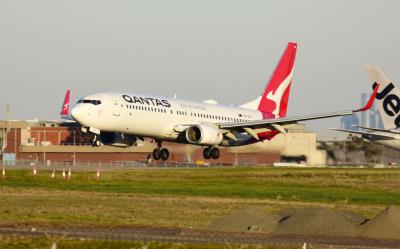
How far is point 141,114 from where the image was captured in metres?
66.5

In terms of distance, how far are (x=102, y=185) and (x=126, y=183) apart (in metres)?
2.35

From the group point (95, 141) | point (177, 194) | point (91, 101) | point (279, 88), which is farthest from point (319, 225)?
point (279, 88)

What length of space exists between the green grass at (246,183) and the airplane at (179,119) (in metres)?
2.44

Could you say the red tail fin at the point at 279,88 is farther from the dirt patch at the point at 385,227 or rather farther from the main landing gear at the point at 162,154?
the dirt patch at the point at 385,227

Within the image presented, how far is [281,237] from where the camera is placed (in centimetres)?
2995

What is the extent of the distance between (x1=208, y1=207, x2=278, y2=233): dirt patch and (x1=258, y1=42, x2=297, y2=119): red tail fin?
49.3m

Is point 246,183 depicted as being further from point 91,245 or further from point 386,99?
point 91,245

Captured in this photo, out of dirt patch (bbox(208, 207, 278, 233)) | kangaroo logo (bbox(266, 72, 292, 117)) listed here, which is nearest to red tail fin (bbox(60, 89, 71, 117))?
kangaroo logo (bbox(266, 72, 292, 117))

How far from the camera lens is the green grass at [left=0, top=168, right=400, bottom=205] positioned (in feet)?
178

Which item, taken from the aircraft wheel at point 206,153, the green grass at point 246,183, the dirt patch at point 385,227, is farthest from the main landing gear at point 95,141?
the dirt patch at point 385,227

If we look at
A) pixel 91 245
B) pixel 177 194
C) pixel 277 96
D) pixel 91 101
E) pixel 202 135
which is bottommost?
pixel 177 194

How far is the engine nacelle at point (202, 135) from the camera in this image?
70.2 meters

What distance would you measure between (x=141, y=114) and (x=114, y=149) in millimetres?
44183

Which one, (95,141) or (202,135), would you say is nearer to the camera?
(95,141)
